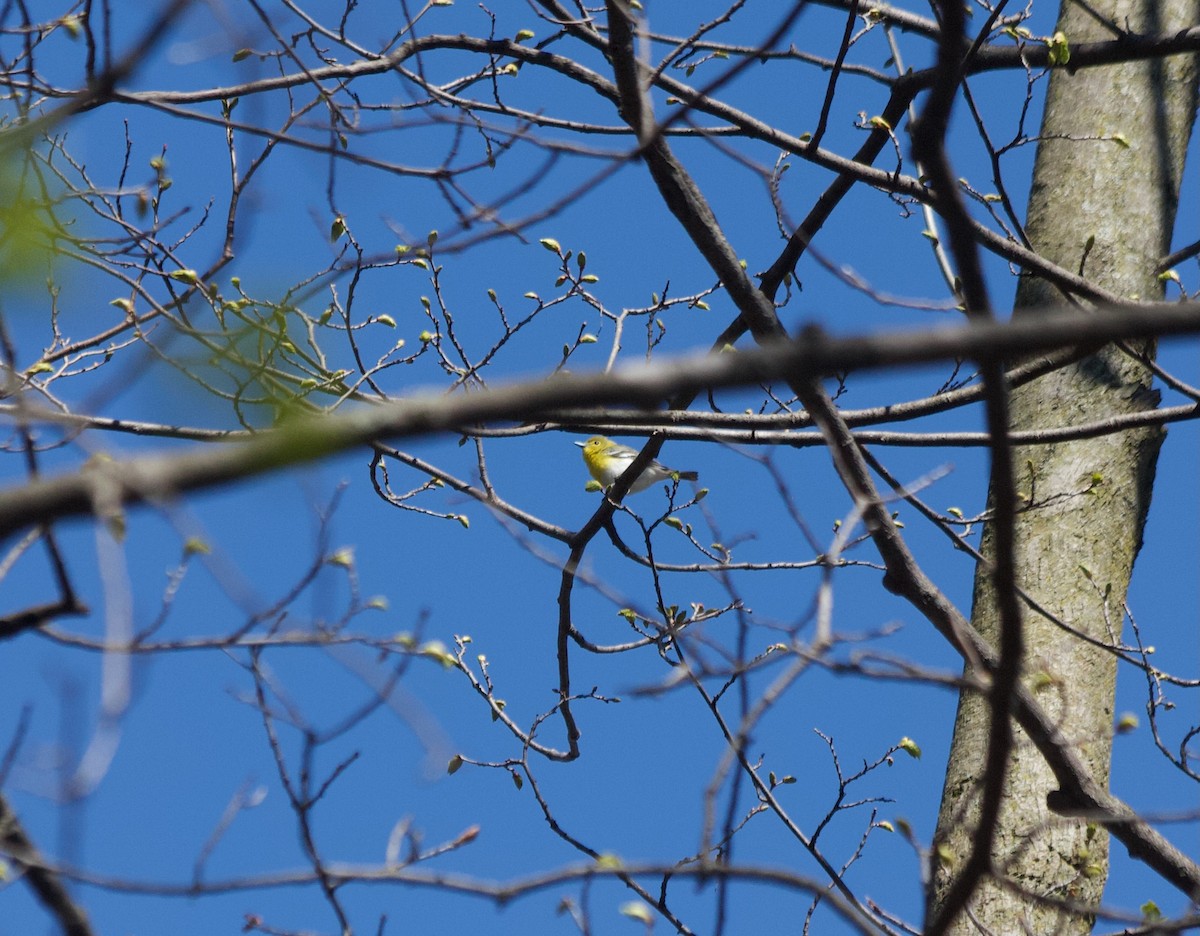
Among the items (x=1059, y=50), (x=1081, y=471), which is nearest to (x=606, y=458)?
(x=1081, y=471)

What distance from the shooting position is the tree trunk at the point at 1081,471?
11.3 ft

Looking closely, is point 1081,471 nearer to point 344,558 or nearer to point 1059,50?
point 1059,50

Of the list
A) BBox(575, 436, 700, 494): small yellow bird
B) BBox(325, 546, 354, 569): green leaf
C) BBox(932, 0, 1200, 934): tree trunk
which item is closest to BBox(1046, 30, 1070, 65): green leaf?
BBox(932, 0, 1200, 934): tree trunk

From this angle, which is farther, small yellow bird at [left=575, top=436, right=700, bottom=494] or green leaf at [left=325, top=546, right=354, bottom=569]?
small yellow bird at [left=575, top=436, right=700, bottom=494]

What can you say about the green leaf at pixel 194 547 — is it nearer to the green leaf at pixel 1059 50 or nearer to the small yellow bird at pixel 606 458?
the green leaf at pixel 1059 50

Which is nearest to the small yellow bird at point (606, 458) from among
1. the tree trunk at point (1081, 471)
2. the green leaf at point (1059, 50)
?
the tree trunk at point (1081, 471)

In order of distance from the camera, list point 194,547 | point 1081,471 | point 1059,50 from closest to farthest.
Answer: point 194,547 → point 1059,50 → point 1081,471

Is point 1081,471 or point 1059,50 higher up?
point 1059,50

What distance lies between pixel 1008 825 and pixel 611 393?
9.34 ft

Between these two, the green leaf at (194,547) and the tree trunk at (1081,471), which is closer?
the green leaf at (194,547)

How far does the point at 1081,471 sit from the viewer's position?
405 centimetres

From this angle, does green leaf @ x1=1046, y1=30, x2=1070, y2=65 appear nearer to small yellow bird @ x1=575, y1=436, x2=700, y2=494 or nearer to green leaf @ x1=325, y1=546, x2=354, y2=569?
green leaf @ x1=325, y1=546, x2=354, y2=569

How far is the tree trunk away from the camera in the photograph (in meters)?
3.44

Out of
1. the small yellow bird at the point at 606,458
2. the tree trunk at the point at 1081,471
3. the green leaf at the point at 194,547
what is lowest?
the green leaf at the point at 194,547
